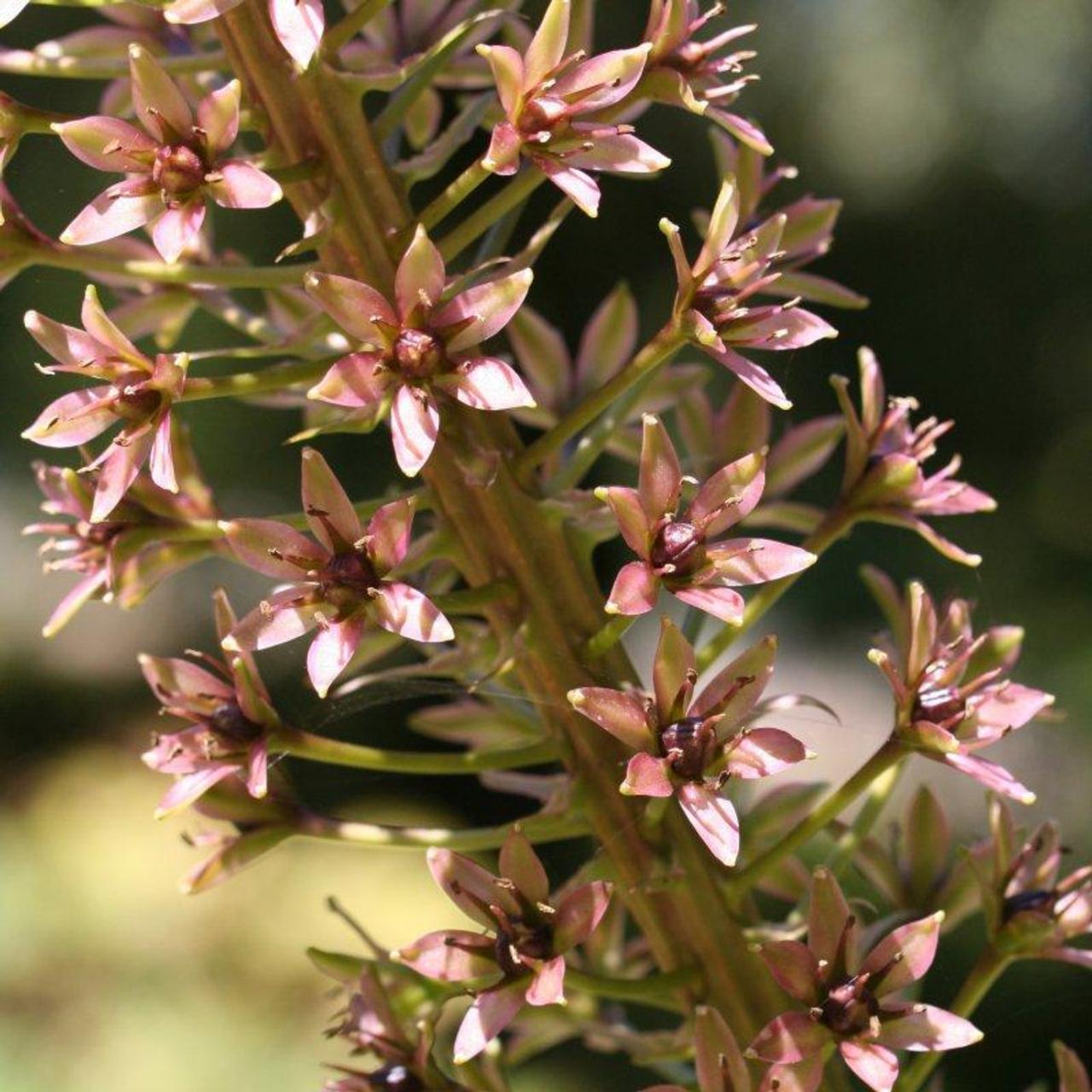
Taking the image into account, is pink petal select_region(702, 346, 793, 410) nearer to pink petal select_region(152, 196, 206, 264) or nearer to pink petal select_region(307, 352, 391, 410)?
pink petal select_region(307, 352, 391, 410)

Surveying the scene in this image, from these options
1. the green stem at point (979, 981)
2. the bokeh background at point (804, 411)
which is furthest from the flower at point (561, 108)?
the bokeh background at point (804, 411)

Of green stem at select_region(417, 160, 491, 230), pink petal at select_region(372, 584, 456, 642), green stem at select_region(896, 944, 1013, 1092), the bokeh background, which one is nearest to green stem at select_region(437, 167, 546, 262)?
green stem at select_region(417, 160, 491, 230)

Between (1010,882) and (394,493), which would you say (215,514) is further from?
(1010,882)

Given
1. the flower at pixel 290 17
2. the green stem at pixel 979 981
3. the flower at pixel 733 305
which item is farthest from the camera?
the green stem at pixel 979 981

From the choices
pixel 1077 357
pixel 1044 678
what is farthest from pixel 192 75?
pixel 1077 357

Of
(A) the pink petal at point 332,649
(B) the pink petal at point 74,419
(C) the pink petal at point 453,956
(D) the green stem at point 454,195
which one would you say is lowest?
(C) the pink petal at point 453,956

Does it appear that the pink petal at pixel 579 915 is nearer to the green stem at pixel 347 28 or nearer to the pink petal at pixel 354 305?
the pink petal at pixel 354 305
